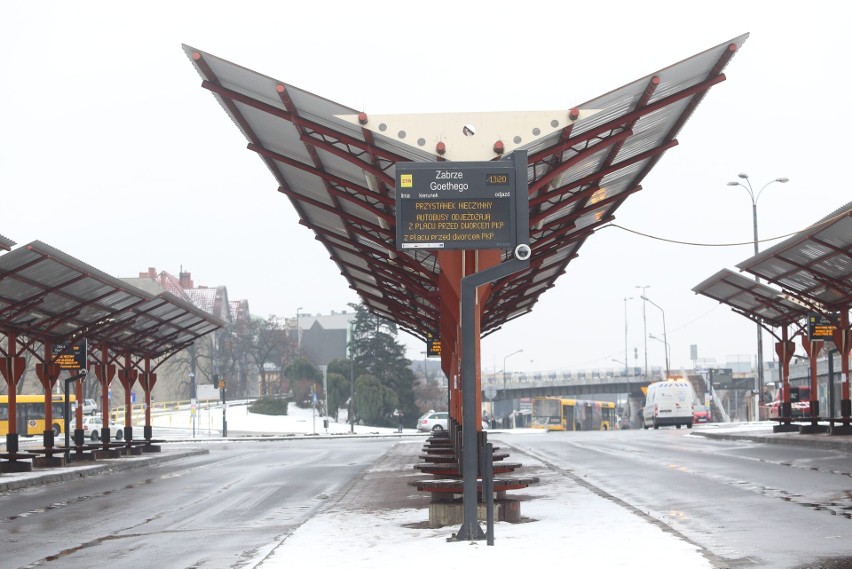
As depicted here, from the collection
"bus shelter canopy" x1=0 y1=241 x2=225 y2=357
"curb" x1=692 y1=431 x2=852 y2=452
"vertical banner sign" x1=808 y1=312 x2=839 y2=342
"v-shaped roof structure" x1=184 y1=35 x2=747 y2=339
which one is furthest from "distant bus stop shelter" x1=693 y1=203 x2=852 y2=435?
"bus shelter canopy" x1=0 y1=241 x2=225 y2=357

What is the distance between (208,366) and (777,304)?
267 ft

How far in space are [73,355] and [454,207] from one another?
945 inches

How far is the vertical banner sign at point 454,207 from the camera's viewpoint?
11.7 m

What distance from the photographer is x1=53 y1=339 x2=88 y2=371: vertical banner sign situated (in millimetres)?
32844

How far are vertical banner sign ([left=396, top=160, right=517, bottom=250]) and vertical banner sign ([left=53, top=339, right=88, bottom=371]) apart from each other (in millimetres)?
23314

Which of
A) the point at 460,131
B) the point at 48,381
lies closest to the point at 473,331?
the point at 460,131

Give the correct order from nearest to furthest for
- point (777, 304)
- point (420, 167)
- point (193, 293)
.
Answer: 1. point (420, 167)
2. point (777, 304)
3. point (193, 293)

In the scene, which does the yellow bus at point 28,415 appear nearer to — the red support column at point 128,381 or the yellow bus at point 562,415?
the red support column at point 128,381

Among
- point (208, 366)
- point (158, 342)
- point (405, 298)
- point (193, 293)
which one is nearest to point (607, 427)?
point (208, 366)

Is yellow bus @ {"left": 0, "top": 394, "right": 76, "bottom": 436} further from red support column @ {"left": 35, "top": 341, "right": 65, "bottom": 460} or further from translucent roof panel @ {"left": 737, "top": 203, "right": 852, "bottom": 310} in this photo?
translucent roof panel @ {"left": 737, "top": 203, "right": 852, "bottom": 310}

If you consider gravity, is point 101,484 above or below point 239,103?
below

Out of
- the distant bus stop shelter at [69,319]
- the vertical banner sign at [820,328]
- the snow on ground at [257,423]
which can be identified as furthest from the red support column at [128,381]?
the snow on ground at [257,423]

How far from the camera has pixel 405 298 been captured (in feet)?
101

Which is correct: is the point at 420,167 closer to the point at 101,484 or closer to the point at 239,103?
the point at 239,103
